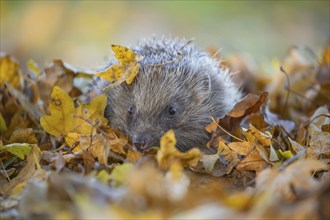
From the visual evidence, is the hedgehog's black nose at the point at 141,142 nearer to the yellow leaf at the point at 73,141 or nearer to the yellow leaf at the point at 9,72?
the yellow leaf at the point at 73,141

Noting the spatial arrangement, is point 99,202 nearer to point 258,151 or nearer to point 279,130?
point 258,151

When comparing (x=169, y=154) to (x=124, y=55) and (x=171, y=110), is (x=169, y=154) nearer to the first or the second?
(x=124, y=55)

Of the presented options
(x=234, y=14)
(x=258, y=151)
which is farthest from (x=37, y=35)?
(x=258, y=151)

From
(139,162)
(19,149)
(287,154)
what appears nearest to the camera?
(139,162)

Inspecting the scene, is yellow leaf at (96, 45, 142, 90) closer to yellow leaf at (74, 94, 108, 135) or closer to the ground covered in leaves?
the ground covered in leaves

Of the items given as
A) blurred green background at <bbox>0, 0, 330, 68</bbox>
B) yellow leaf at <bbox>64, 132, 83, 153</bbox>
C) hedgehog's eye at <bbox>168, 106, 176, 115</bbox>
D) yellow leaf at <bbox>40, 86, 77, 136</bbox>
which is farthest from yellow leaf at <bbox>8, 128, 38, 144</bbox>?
blurred green background at <bbox>0, 0, 330, 68</bbox>

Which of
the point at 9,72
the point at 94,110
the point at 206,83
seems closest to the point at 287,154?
the point at 206,83
